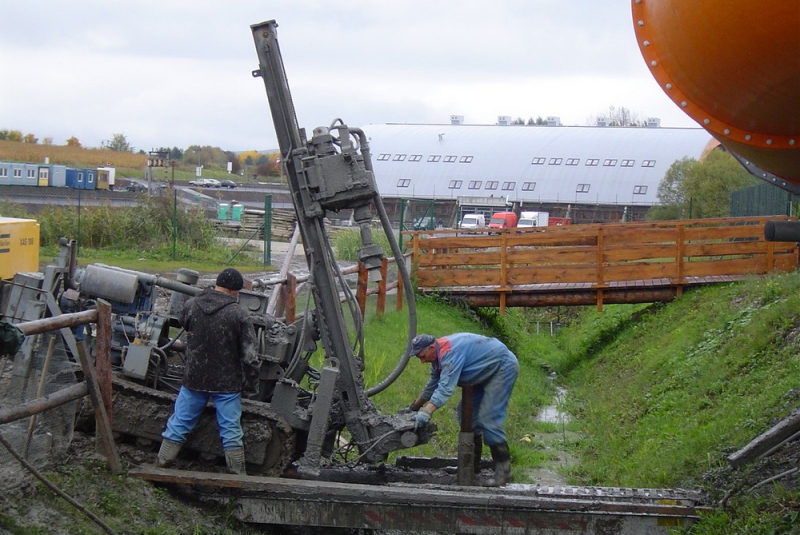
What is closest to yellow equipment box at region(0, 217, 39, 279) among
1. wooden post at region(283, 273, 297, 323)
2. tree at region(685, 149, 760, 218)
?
wooden post at region(283, 273, 297, 323)

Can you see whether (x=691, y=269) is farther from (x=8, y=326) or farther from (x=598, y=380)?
(x=8, y=326)

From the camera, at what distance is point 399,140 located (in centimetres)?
5978

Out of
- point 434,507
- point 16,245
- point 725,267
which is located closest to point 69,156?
point 725,267

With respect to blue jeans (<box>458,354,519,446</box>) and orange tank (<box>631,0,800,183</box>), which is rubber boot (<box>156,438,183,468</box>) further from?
orange tank (<box>631,0,800,183</box>)

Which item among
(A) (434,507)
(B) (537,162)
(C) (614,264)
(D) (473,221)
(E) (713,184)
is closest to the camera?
(A) (434,507)

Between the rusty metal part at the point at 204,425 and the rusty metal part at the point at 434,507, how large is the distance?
363 millimetres

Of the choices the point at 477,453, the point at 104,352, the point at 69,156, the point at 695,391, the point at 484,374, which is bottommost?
the point at 477,453

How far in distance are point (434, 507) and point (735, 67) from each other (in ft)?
11.5

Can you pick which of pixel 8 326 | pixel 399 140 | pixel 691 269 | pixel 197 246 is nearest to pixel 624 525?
pixel 8 326

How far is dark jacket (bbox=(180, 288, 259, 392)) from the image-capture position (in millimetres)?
6801

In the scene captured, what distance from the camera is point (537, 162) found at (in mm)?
55438

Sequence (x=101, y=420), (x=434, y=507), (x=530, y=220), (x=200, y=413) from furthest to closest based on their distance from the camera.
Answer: (x=530, y=220)
(x=200, y=413)
(x=434, y=507)
(x=101, y=420)

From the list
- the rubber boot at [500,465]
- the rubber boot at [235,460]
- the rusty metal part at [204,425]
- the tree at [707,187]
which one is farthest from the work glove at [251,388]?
the tree at [707,187]

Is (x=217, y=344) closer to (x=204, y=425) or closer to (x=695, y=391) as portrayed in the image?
(x=204, y=425)
